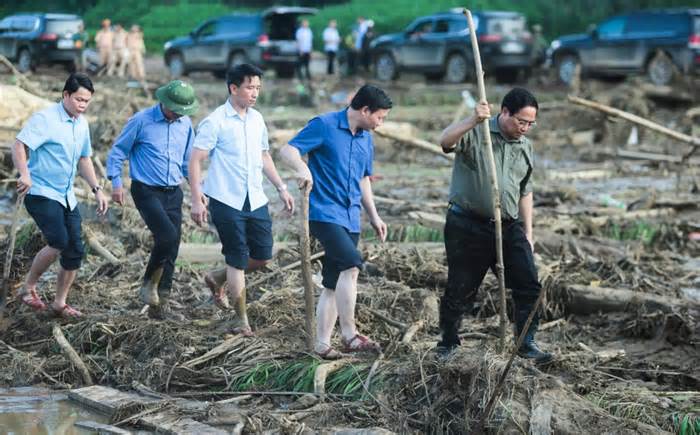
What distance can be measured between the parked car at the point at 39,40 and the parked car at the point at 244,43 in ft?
9.06

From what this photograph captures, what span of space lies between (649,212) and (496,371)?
27.3ft

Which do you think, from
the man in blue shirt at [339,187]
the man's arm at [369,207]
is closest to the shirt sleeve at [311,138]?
the man in blue shirt at [339,187]

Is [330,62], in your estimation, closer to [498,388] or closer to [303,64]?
[303,64]

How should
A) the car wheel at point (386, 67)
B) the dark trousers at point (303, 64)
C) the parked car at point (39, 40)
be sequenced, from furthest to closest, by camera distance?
the car wheel at point (386, 67) → the parked car at point (39, 40) → the dark trousers at point (303, 64)

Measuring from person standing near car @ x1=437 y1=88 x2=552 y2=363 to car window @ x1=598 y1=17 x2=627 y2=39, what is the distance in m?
22.6

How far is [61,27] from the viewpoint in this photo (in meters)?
32.8

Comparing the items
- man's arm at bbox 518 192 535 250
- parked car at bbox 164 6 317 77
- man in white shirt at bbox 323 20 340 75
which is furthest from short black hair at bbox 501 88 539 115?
man in white shirt at bbox 323 20 340 75

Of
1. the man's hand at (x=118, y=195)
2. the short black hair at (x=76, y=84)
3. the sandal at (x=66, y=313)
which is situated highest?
the short black hair at (x=76, y=84)

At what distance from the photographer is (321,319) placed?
8055 mm

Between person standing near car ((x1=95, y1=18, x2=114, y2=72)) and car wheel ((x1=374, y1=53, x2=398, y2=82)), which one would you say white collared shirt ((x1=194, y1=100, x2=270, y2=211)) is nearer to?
person standing near car ((x1=95, y1=18, x2=114, y2=72))

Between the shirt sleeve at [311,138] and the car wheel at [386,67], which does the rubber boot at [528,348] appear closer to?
the shirt sleeve at [311,138]

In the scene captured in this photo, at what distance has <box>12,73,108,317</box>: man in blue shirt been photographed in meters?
8.70

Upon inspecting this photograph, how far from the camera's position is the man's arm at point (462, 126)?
6863mm

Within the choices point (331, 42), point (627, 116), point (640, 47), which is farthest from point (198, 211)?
point (331, 42)
